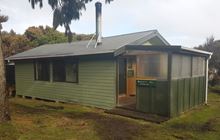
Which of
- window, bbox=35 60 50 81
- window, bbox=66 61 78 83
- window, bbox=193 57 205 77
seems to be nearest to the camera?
window, bbox=193 57 205 77

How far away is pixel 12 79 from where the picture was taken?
16766mm

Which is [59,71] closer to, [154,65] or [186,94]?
[154,65]

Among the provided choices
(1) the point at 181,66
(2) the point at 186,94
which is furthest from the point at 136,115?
(1) the point at 181,66

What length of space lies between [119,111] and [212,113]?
389 cm

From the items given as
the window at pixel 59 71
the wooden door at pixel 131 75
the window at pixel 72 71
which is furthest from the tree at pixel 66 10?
the wooden door at pixel 131 75

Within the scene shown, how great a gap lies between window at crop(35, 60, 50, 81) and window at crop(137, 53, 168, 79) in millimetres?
6075

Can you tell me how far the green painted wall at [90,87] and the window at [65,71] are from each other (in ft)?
0.88

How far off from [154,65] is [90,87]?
346 centimetres

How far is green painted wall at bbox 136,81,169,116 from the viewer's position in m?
8.59

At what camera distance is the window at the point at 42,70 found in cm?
1352

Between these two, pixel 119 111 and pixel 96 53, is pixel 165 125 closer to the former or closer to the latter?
pixel 119 111

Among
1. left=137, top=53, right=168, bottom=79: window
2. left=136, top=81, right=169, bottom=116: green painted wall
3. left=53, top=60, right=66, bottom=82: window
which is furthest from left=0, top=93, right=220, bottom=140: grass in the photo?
left=53, top=60, right=66, bottom=82: window

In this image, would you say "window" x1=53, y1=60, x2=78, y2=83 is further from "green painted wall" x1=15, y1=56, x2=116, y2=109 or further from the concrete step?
the concrete step

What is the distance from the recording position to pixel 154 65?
29.7 feet
